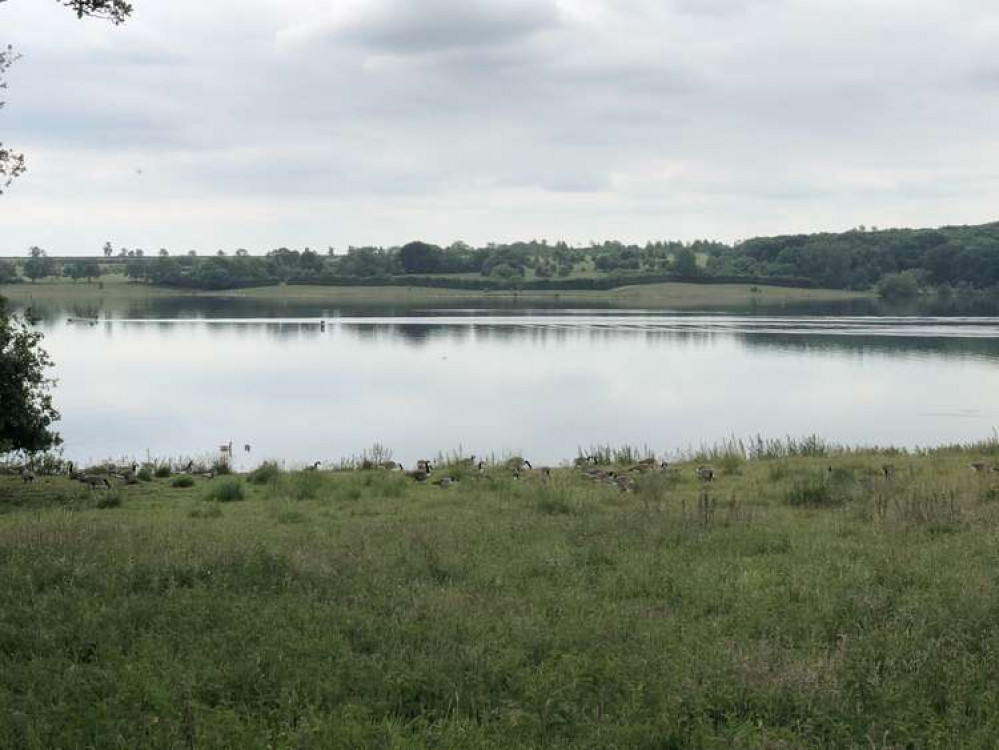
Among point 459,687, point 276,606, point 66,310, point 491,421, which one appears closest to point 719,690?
point 459,687

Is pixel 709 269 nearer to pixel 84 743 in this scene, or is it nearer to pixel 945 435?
pixel 945 435

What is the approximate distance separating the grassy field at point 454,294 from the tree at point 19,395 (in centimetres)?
14233

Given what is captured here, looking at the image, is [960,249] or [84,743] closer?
[84,743]

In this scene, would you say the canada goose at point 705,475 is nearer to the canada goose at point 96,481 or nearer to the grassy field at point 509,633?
the grassy field at point 509,633

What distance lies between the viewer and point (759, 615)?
25.1ft

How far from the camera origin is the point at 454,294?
7165 inches

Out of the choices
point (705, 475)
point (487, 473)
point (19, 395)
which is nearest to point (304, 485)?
point (487, 473)

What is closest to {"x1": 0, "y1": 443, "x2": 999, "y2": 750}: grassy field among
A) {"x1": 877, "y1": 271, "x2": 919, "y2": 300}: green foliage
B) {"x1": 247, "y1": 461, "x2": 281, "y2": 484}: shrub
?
{"x1": 247, "y1": 461, "x2": 281, "y2": 484}: shrub

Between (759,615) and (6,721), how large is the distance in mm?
5344

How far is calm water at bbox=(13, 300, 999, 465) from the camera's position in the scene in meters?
34.2

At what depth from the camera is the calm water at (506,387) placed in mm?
34219

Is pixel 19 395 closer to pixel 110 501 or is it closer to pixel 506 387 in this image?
pixel 110 501

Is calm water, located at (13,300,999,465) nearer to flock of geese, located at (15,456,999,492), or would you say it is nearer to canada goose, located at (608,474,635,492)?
flock of geese, located at (15,456,999,492)

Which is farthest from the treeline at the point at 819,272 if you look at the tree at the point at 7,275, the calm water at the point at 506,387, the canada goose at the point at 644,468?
the canada goose at the point at 644,468
